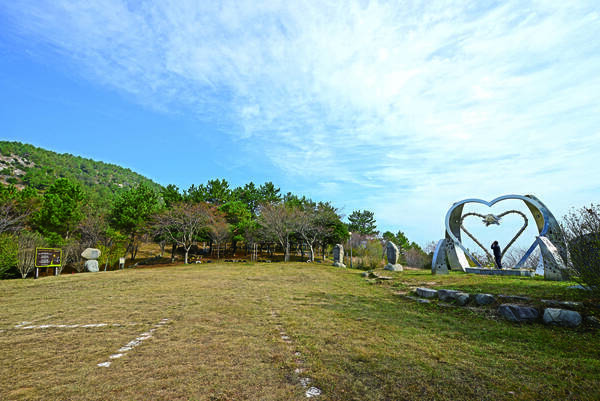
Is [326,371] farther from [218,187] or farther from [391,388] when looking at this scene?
[218,187]

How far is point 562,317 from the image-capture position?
206 inches

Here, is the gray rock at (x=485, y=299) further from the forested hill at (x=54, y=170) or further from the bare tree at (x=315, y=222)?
the forested hill at (x=54, y=170)

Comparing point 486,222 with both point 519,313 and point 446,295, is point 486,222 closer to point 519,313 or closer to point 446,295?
point 446,295

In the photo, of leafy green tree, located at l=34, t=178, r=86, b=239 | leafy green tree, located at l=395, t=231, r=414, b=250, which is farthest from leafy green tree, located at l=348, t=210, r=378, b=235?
leafy green tree, located at l=34, t=178, r=86, b=239

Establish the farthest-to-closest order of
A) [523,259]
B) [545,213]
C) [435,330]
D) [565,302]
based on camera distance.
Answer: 1. [523,259]
2. [545,213]
3. [565,302]
4. [435,330]

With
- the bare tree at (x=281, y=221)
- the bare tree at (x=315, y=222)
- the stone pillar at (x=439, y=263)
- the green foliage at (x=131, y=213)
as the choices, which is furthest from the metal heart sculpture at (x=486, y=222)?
the green foliage at (x=131, y=213)

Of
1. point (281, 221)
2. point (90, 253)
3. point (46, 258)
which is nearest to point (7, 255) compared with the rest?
point (46, 258)

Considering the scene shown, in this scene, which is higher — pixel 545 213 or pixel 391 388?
pixel 545 213

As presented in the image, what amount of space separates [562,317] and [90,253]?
26746 mm

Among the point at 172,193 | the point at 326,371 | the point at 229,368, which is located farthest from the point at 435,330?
the point at 172,193

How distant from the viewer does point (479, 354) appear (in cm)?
394

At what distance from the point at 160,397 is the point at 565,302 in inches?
309

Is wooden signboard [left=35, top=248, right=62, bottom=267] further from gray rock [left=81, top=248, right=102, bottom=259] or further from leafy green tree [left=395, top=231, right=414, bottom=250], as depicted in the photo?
leafy green tree [left=395, top=231, right=414, bottom=250]

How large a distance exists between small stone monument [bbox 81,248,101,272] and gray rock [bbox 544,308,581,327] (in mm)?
25401
